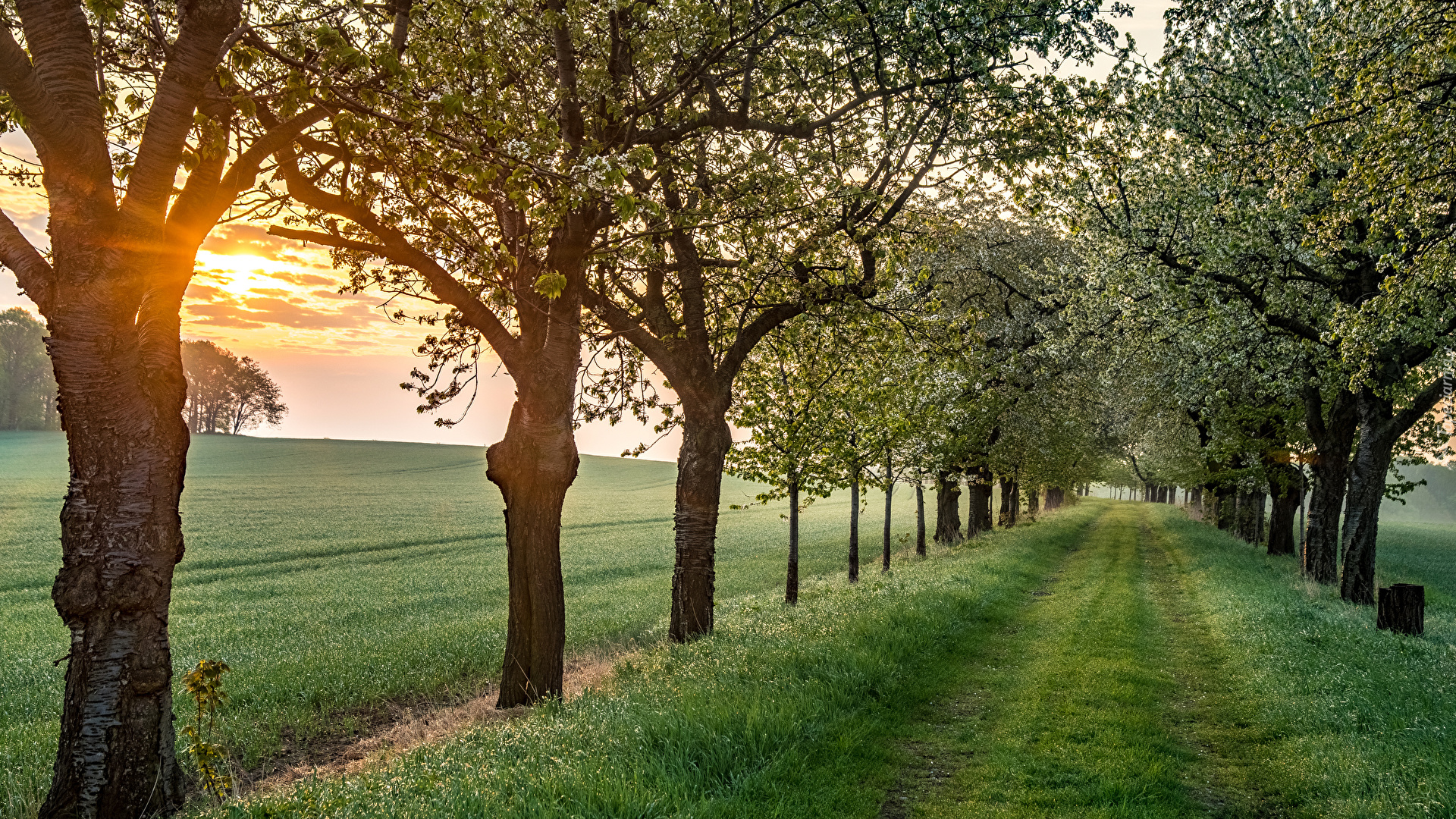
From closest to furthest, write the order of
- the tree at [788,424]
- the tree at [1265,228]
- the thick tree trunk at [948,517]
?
the tree at [1265,228], the tree at [788,424], the thick tree trunk at [948,517]

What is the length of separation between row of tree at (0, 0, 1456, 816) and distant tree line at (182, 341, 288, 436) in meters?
136

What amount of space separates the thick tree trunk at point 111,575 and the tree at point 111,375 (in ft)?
0.04

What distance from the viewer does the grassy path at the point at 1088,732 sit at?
739 centimetres

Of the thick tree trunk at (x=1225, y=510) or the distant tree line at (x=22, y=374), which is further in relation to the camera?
the distant tree line at (x=22, y=374)

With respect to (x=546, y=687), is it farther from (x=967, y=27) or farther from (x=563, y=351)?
(x=967, y=27)

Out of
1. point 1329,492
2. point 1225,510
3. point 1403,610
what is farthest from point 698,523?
point 1225,510

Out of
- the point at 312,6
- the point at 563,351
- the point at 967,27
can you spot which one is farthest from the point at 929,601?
the point at 312,6

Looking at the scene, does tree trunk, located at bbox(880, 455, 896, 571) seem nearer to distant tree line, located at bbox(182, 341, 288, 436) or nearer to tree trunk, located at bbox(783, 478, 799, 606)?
tree trunk, located at bbox(783, 478, 799, 606)

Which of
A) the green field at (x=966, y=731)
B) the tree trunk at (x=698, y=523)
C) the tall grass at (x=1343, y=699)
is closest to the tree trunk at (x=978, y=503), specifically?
the tall grass at (x=1343, y=699)

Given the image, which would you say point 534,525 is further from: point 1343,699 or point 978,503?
point 978,503

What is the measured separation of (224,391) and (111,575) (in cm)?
15378

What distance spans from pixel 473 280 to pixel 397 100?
15.0ft

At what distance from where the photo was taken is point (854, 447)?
24.8m

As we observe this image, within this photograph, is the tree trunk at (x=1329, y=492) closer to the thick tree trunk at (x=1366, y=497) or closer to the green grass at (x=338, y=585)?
the thick tree trunk at (x=1366, y=497)
